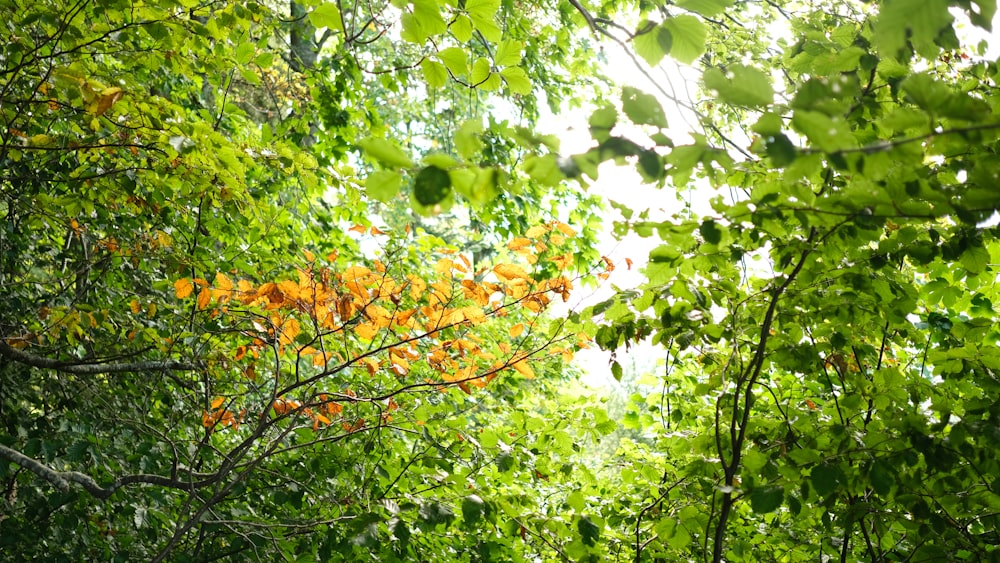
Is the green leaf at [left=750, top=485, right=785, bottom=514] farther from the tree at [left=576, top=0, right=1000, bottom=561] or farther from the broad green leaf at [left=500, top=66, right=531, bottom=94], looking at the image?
the broad green leaf at [left=500, top=66, right=531, bottom=94]

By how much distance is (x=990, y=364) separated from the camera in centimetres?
182

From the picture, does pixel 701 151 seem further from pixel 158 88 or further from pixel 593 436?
pixel 158 88

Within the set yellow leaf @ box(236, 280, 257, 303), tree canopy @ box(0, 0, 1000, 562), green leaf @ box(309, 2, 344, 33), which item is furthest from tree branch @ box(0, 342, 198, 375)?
green leaf @ box(309, 2, 344, 33)

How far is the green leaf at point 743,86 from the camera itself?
2.65ft

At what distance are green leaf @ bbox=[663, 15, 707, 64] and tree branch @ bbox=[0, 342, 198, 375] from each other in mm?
2330

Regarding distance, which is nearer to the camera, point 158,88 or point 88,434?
point 88,434

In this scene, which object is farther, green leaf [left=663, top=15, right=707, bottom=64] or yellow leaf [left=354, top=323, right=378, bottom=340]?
yellow leaf [left=354, top=323, right=378, bottom=340]

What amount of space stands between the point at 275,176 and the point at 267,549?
8.36 feet

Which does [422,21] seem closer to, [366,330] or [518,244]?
[518,244]

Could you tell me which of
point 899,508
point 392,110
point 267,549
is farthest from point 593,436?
point 392,110

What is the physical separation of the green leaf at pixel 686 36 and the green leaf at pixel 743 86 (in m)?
0.36

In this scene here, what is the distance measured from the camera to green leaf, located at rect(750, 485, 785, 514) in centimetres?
161

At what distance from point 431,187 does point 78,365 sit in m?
2.47

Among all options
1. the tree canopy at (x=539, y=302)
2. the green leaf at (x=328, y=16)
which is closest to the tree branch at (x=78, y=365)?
the tree canopy at (x=539, y=302)
